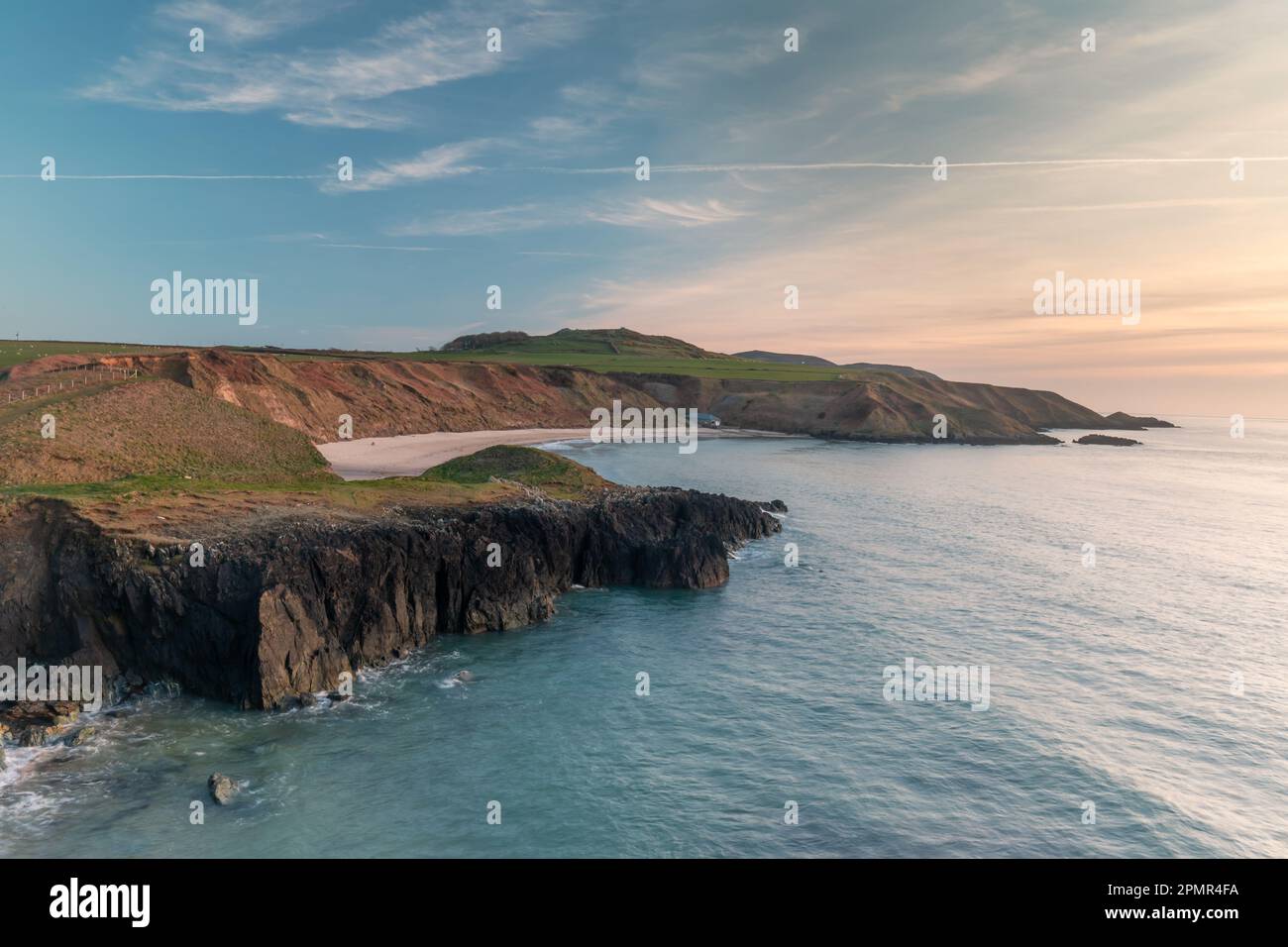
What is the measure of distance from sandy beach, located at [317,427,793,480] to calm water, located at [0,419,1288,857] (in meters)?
29.2

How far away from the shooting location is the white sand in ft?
186

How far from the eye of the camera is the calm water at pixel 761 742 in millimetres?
15617

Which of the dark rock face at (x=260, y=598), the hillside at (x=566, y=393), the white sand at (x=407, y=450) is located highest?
the hillside at (x=566, y=393)

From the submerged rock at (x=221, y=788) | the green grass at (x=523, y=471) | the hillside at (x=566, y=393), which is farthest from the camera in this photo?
the hillside at (x=566, y=393)

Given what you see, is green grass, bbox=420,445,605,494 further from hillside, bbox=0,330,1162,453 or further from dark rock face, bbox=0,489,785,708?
hillside, bbox=0,330,1162,453

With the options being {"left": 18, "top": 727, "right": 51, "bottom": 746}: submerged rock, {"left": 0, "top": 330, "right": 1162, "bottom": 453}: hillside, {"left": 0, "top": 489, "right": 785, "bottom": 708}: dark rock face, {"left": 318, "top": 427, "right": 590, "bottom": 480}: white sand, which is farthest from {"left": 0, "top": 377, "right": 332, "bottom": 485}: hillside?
{"left": 0, "top": 330, "right": 1162, "bottom": 453}: hillside

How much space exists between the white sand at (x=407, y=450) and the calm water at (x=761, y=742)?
95.2 ft

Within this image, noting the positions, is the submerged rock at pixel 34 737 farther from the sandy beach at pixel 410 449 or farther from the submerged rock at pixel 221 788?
the sandy beach at pixel 410 449

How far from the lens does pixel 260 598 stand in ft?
Result: 73.3

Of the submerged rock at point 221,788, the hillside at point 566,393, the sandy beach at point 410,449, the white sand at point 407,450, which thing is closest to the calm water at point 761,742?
the submerged rock at point 221,788

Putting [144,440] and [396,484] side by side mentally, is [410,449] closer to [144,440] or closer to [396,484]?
[144,440]

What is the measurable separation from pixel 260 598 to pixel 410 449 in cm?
5469
